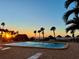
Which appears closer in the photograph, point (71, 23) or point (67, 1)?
point (67, 1)

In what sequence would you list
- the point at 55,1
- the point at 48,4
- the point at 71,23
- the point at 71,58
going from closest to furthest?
the point at 71,58, the point at 71,23, the point at 55,1, the point at 48,4

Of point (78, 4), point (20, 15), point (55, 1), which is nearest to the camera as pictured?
point (78, 4)

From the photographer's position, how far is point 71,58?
839cm

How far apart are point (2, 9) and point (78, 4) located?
14.9 meters

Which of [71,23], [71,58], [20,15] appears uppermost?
[20,15]

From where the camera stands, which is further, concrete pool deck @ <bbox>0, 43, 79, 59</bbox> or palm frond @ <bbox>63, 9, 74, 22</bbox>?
palm frond @ <bbox>63, 9, 74, 22</bbox>

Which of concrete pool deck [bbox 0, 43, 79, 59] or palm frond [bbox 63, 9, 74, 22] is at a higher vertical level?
palm frond [bbox 63, 9, 74, 22]

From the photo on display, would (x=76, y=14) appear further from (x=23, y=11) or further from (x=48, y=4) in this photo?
(x=23, y=11)

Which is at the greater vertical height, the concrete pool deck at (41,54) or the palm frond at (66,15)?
the palm frond at (66,15)

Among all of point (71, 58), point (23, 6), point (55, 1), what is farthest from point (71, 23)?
point (71, 58)

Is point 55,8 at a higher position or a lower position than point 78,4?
higher

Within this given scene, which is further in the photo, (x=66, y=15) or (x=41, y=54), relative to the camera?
(x=66, y=15)

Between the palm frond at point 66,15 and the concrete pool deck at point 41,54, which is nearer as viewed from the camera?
the concrete pool deck at point 41,54

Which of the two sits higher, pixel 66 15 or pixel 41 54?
pixel 66 15
